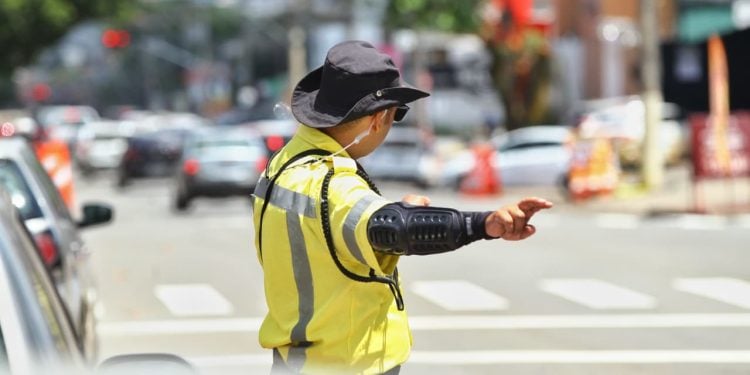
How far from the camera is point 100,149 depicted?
166ft

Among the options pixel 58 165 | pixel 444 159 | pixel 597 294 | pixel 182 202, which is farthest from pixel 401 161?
pixel 597 294

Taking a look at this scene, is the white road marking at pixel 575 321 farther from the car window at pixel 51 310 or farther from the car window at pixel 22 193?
the car window at pixel 51 310

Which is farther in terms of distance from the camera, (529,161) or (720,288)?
(529,161)

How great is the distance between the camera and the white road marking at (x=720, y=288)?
1478 centimetres

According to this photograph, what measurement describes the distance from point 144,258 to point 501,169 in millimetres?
16700

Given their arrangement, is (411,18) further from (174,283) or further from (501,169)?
(174,283)

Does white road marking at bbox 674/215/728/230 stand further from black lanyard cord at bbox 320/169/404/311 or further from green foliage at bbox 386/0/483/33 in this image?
green foliage at bbox 386/0/483/33

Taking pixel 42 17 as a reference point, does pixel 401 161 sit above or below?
below

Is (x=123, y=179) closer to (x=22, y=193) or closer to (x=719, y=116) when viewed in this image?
(x=719, y=116)

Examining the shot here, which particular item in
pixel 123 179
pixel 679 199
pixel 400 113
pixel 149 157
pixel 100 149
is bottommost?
pixel 100 149

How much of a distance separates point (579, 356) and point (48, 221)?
445 cm

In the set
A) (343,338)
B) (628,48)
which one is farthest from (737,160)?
(628,48)

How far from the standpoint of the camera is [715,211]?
25.0 metres

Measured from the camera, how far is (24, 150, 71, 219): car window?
8.66 metres
